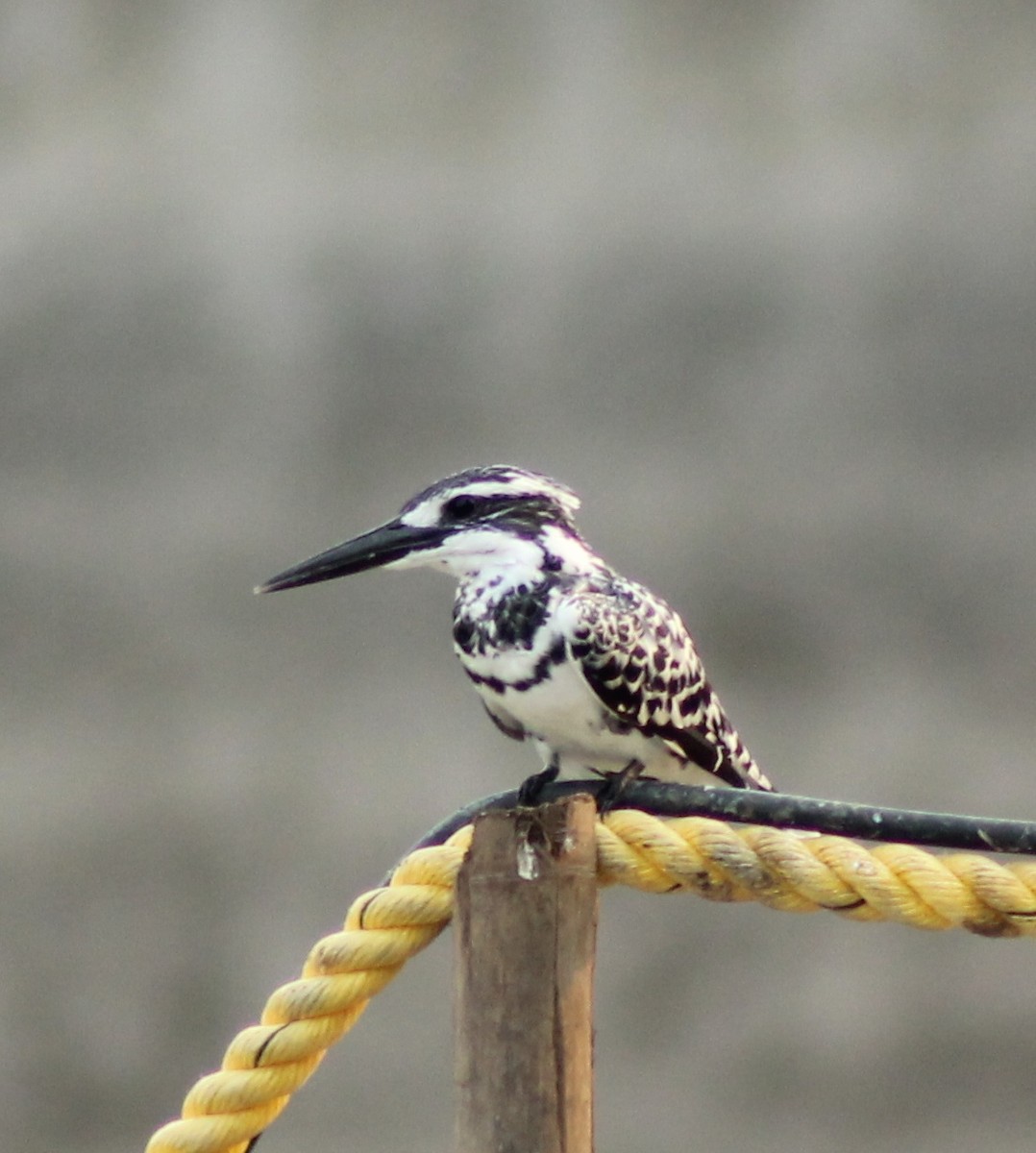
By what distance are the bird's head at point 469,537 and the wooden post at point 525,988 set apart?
2.15 ft

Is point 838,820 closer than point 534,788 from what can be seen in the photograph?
Yes

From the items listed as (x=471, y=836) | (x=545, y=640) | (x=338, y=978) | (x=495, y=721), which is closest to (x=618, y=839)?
(x=471, y=836)

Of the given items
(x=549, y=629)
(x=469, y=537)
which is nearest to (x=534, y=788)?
(x=549, y=629)

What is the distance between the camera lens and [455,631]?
5.58 ft

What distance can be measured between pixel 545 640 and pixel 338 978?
1.94 feet

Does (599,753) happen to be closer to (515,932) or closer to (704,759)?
(704,759)

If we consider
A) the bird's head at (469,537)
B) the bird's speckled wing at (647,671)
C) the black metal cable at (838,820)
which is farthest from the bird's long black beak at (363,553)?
the black metal cable at (838,820)

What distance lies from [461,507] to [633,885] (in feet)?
2.23

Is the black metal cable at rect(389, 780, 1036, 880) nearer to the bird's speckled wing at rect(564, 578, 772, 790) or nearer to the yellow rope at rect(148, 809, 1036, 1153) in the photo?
the yellow rope at rect(148, 809, 1036, 1153)

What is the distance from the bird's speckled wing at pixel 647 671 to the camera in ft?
5.35

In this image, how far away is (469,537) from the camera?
5.58 feet

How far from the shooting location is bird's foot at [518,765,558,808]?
1.26 m

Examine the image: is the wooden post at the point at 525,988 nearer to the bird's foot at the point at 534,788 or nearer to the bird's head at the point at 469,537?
the bird's foot at the point at 534,788

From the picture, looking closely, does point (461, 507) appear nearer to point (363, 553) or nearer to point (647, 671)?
point (363, 553)
